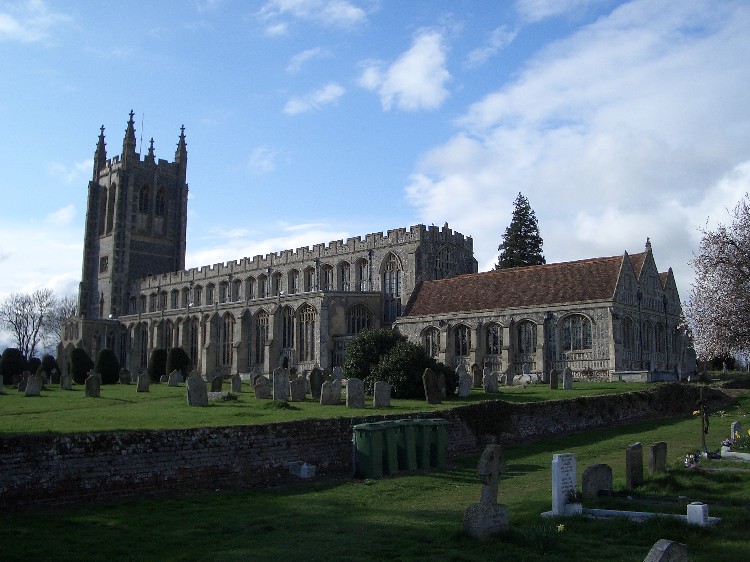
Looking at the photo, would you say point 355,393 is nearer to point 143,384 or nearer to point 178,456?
point 178,456

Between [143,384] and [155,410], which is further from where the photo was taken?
[143,384]

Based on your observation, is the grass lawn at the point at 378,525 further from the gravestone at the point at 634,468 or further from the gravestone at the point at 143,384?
the gravestone at the point at 143,384

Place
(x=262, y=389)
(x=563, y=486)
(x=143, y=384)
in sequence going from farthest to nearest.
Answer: (x=143, y=384) < (x=262, y=389) < (x=563, y=486)

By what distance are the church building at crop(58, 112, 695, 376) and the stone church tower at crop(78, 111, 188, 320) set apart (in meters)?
0.13

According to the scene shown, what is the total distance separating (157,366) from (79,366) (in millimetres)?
3986

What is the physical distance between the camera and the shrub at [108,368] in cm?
3609

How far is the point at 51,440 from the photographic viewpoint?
11.2m

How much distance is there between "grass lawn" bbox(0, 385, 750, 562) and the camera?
8.34 metres

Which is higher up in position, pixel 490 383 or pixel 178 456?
pixel 490 383

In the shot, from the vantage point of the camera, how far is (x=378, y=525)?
33.5ft

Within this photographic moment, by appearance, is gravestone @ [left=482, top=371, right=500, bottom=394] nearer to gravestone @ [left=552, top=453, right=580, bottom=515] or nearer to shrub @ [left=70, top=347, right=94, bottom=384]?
gravestone @ [left=552, top=453, right=580, bottom=515]

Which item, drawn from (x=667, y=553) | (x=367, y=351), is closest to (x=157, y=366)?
(x=367, y=351)

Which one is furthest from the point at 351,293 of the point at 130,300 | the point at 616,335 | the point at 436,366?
the point at 130,300

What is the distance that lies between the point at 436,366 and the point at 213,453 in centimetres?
1347
